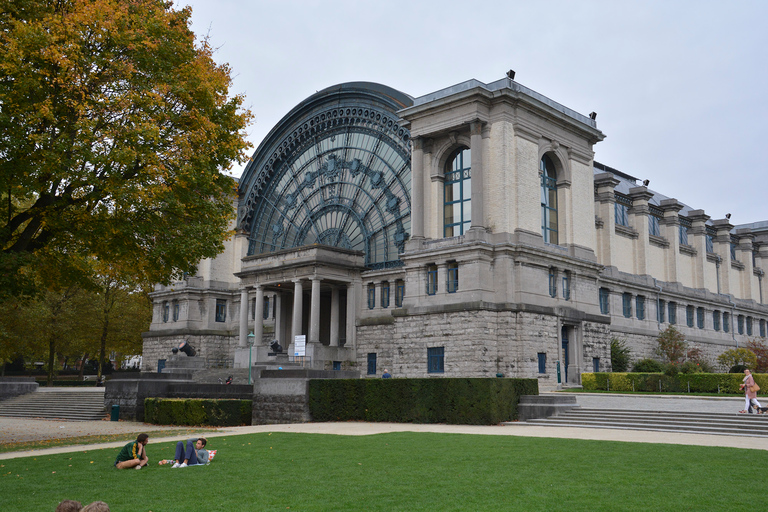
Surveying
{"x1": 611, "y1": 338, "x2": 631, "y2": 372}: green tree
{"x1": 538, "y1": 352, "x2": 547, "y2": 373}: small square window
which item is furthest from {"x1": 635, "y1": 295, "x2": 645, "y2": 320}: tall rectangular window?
{"x1": 538, "y1": 352, "x2": 547, "y2": 373}: small square window

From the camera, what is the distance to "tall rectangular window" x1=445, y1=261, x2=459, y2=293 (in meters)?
43.7

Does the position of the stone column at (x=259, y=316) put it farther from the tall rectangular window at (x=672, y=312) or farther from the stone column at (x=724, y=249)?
the stone column at (x=724, y=249)

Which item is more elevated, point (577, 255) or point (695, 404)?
point (577, 255)

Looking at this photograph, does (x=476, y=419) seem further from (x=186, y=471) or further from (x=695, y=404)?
(x=186, y=471)

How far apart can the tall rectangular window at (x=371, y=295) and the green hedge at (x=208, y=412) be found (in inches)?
878

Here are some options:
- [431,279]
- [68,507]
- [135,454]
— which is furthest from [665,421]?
[68,507]

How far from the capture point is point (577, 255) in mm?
47906

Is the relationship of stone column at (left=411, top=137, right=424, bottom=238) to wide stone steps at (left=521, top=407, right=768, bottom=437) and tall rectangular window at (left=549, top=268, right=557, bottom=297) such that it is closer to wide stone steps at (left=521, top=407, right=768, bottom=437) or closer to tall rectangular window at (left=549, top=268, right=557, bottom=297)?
tall rectangular window at (left=549, top=268, right=557, bottom=297)

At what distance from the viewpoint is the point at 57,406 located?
44.1 m

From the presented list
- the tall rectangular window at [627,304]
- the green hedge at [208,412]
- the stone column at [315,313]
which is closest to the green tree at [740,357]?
the tall rectangular window at [627,304]

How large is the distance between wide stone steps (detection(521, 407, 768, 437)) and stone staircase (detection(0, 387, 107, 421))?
25.8 m

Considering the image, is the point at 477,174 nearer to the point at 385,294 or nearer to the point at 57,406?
the point at 385,294

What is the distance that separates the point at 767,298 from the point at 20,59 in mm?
78105

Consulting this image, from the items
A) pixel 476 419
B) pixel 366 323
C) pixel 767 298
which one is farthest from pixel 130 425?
pixel 767 298
